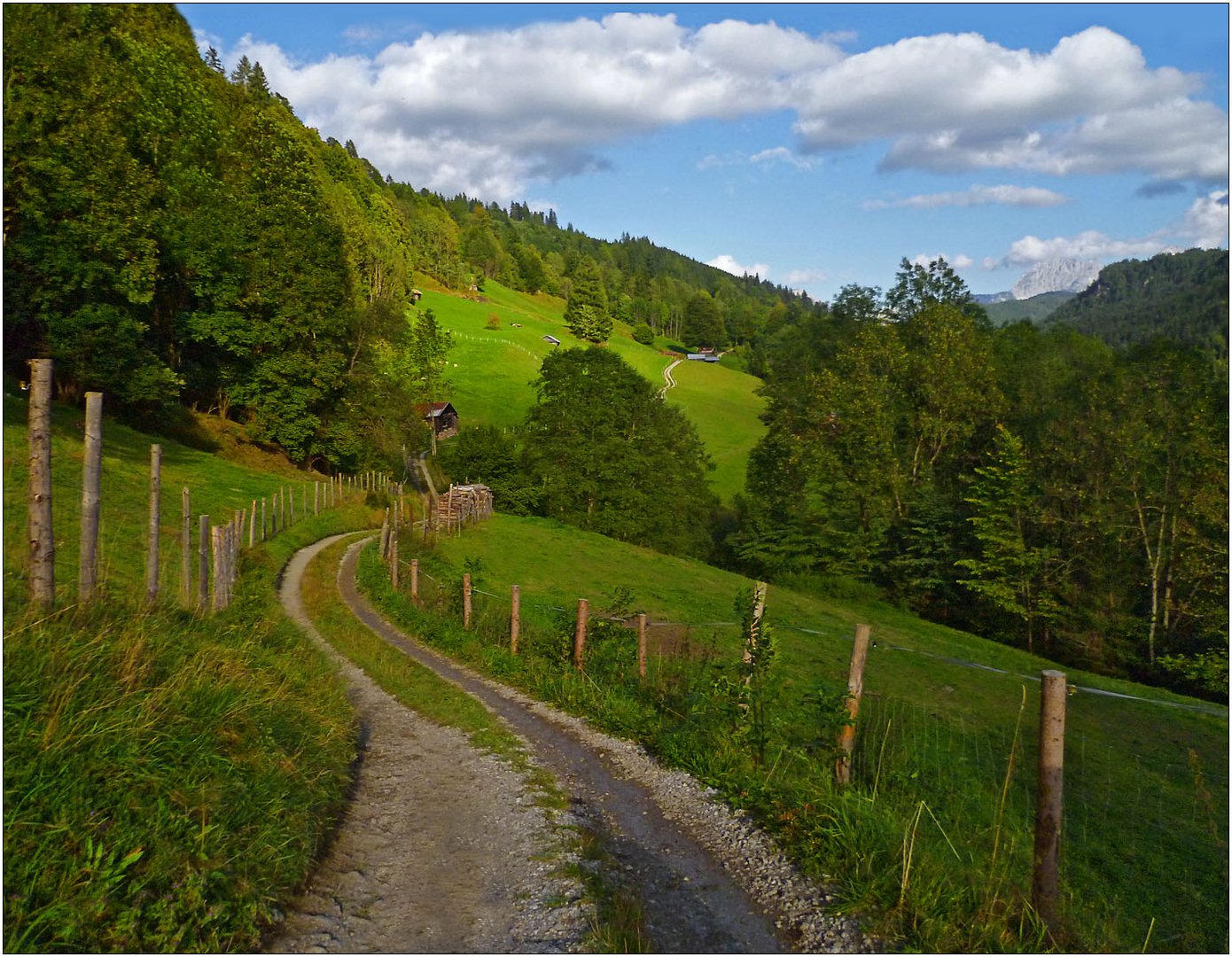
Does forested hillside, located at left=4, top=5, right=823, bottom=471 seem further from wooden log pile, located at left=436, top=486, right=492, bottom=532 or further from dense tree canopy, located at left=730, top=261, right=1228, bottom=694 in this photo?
dense tree canopy, located at left=730, top=261, right=1228, bottom=694

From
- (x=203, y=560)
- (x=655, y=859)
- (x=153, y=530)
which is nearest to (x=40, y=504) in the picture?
(x=153, y=530)

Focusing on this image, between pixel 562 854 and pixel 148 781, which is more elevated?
pixel 148 781

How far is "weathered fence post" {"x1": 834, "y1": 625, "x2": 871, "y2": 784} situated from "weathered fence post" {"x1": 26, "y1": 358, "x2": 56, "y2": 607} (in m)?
7.88

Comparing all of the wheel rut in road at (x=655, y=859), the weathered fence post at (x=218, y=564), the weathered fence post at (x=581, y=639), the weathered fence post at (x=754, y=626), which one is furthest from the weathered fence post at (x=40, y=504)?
the weathered fence post at (x=218, y=564)

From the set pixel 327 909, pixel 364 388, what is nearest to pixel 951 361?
pixel 364 388

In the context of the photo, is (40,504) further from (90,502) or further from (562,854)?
(562,854)

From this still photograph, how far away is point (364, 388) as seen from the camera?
54.9m

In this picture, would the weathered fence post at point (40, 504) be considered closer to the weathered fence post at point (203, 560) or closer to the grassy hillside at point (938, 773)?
the grassy hillside at point (938, 773)

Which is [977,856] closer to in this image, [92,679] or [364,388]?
[92,679]

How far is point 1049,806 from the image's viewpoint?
6059mm

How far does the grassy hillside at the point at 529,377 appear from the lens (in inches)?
3593

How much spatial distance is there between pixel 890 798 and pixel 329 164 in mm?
100778

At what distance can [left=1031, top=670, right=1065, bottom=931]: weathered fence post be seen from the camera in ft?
19.7

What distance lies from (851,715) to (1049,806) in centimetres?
245
